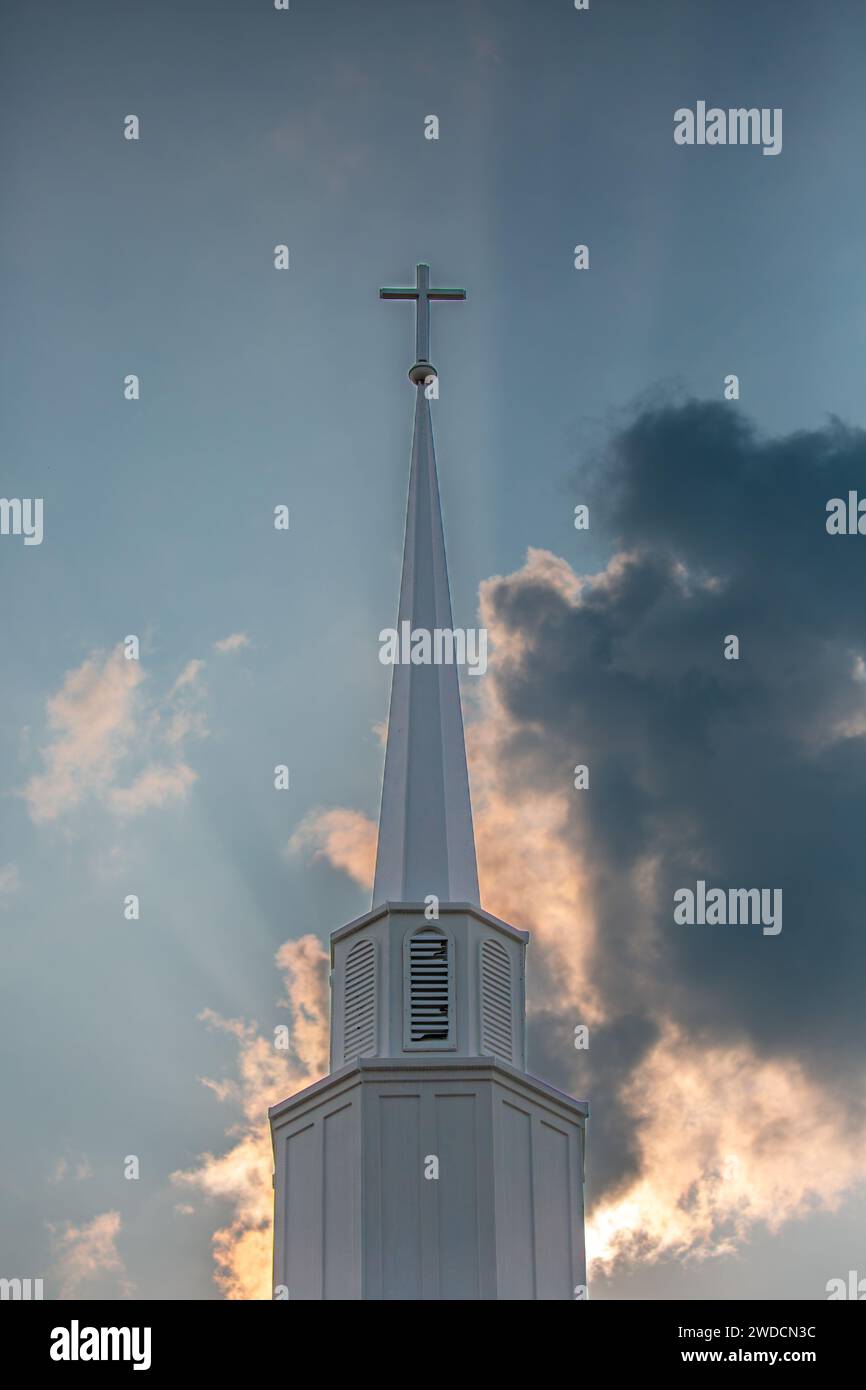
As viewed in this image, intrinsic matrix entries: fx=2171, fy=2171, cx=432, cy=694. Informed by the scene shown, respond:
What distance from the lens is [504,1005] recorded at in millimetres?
36062

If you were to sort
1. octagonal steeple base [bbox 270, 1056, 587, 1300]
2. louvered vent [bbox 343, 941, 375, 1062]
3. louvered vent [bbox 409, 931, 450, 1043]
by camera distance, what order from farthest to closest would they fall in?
louvered vent [bbox 343, 941, 375, 1062], louvered vent [bbox 409, 931, 450, 1043], octagonal steeple base [bbox 270, 1056, 587, 1300]

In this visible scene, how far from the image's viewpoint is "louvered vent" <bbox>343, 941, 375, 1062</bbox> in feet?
116

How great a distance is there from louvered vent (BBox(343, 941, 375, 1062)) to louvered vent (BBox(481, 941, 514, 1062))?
5.97ft

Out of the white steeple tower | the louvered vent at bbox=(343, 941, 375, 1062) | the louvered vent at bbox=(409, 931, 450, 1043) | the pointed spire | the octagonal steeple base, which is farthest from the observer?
the pointed spire

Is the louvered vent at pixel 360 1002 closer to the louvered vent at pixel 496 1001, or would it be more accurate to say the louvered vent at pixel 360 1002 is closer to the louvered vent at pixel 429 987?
the louvered vent at pixel 429 987

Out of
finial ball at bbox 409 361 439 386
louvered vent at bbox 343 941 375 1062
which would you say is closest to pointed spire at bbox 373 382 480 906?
louvered vent at bbox 343 941 375 1062

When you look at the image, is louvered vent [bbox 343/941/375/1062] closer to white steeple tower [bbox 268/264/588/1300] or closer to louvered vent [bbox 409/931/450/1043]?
white steeple tower [bbox 268/264/588/1300]

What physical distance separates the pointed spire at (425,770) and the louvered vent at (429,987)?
1.00 m

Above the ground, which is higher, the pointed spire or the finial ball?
the finial ball

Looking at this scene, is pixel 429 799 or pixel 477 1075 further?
pixel 429 799

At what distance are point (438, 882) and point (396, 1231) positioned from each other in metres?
6.19
